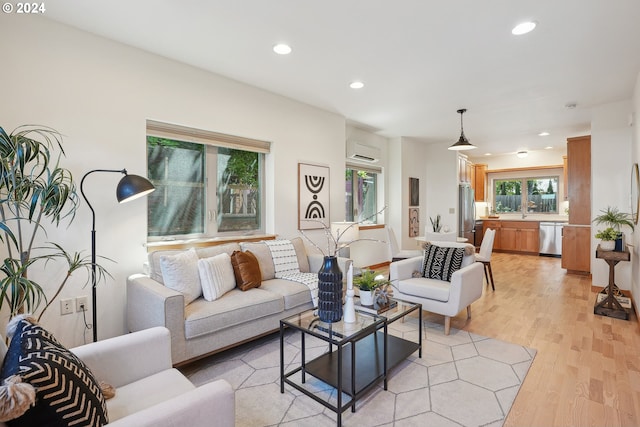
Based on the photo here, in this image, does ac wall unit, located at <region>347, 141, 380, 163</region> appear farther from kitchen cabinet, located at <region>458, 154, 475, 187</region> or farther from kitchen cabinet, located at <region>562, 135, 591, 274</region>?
kitchen cabinet, located at <region>562, 135, 591, 274</region>

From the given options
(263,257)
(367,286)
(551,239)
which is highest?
(263,257)

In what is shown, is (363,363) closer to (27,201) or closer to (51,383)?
(51,383)

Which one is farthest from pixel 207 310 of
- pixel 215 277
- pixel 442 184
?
pixel 442 184

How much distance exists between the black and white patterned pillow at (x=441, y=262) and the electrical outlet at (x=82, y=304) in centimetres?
318

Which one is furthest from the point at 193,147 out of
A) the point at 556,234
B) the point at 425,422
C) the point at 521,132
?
the point at 556,234

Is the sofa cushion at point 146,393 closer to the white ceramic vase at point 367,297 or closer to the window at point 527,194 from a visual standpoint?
the white ceramic vase at point 367,297

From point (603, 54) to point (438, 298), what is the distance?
2.70m

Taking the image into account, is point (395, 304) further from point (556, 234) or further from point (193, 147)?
point (556, 234)

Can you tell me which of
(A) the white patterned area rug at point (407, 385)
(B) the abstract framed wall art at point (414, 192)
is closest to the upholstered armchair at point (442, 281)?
(A) the white patterned area rug at point (407, 385)

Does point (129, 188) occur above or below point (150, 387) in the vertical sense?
above

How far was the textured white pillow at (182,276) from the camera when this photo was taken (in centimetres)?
250

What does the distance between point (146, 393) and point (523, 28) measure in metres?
3.42

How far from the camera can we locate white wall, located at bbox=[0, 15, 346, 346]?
2.33m

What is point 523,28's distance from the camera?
8.18ft
